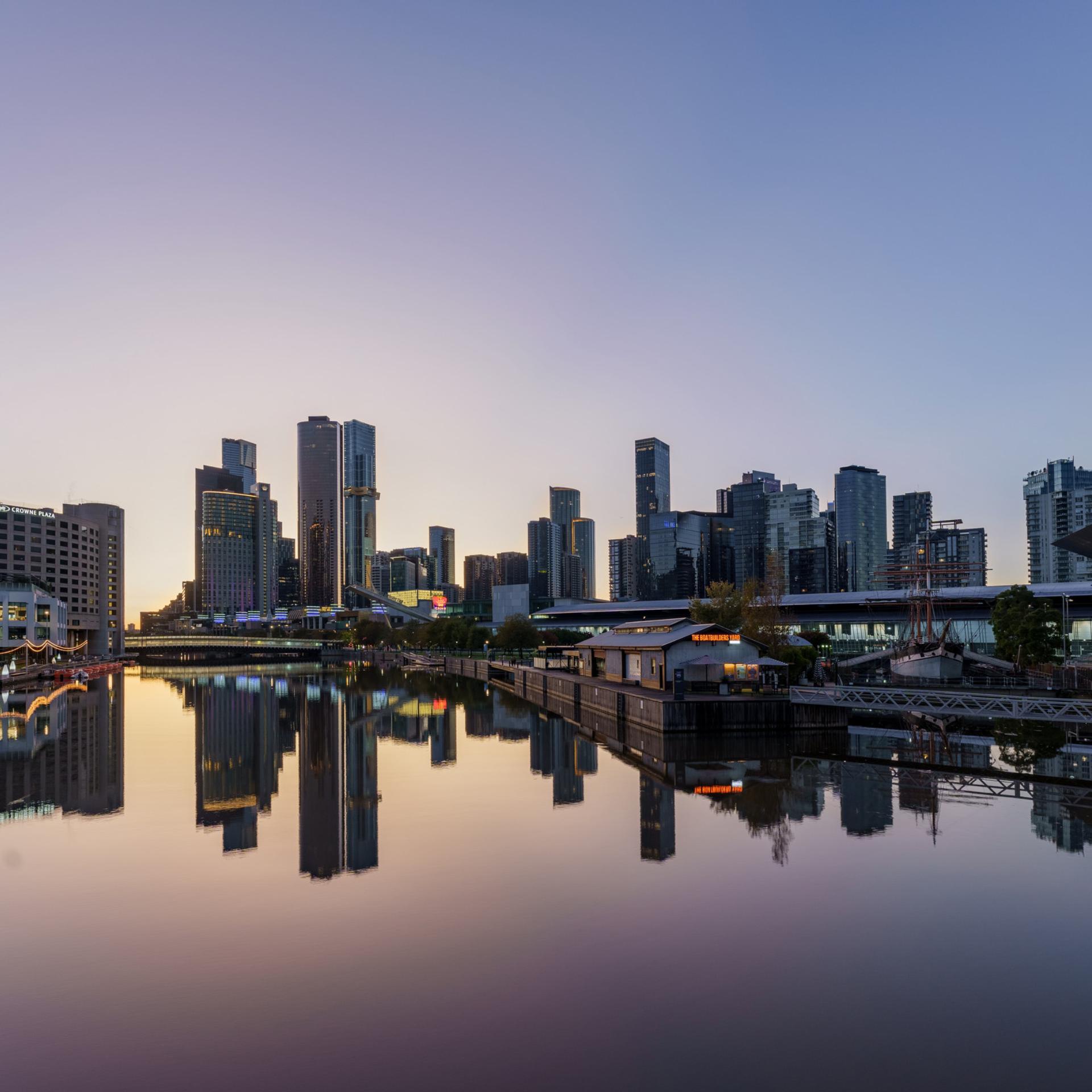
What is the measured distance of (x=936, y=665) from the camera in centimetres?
7875

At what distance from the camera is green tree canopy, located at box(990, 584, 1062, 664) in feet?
216

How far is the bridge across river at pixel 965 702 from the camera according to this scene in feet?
134

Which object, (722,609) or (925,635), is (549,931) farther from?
(925,635)

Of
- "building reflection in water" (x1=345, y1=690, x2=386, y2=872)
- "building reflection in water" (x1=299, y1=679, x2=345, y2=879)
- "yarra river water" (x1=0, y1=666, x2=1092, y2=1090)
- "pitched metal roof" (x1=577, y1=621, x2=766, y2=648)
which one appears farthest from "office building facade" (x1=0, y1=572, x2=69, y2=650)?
"yarra river water" (x1=0, y1=666, x2=1092, y2=1090)

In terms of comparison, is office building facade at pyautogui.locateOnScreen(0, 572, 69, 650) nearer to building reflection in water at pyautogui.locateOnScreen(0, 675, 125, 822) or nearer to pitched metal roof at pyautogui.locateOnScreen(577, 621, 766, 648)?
building reflection in water at pyautogui.locateOnScreen(0, 675, 125, 822)

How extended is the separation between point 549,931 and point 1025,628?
201 ft

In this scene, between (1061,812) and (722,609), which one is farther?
(722,609)

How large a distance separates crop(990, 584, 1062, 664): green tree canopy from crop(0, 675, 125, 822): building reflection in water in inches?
2563

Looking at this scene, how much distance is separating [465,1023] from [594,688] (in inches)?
1909

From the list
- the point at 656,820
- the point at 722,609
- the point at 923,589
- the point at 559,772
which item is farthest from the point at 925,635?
the point at 656,820

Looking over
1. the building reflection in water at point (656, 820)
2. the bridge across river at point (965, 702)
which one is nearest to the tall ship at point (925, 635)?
the bridge across river at point (965, 702)

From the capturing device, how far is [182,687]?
105 m

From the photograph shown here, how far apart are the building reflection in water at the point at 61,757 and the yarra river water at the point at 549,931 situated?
0.36 metres

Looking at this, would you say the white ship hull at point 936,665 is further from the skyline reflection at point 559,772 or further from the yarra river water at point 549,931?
the yarra river water at point 549,931
